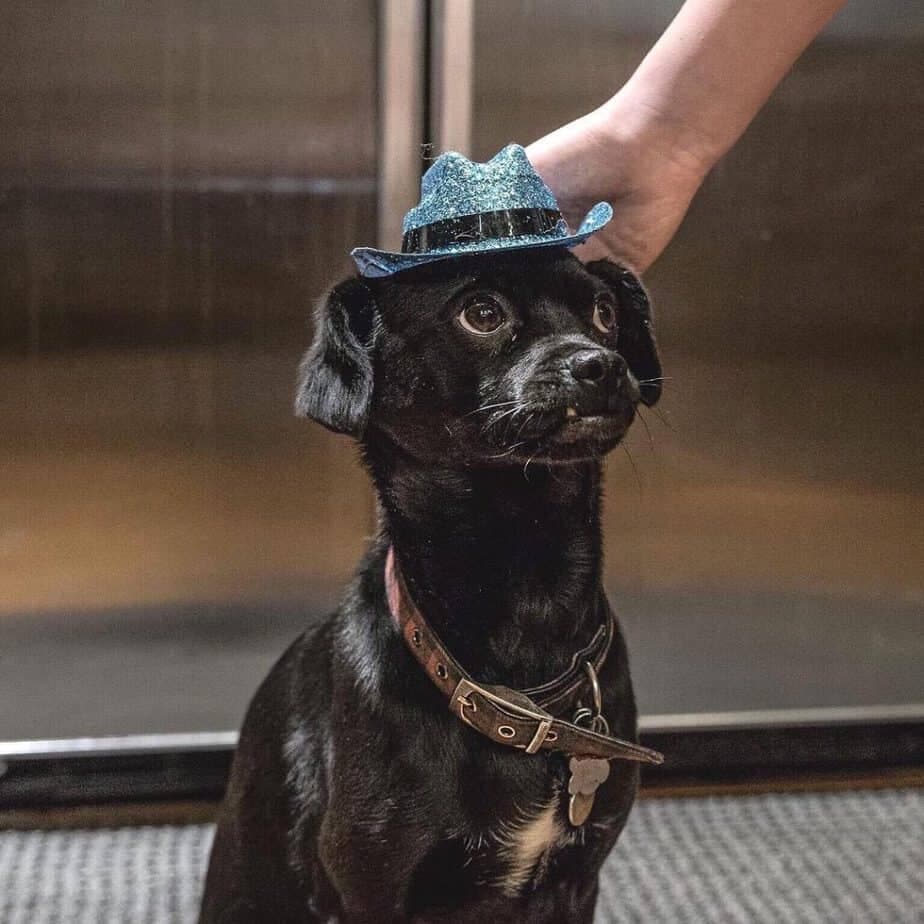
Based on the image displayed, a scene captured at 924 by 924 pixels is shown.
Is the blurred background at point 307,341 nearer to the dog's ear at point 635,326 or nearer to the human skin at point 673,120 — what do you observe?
the human skin at point 673,120

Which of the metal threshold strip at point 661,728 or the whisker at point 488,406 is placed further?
the metal threshold strip at point 661,728

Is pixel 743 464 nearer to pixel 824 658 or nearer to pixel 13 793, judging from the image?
pixel 824 658

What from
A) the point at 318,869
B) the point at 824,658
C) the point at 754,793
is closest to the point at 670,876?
the point at 754,793

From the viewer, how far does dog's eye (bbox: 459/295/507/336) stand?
2.41ft

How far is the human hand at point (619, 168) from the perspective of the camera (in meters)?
0.98

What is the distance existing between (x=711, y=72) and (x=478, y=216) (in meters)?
0.34

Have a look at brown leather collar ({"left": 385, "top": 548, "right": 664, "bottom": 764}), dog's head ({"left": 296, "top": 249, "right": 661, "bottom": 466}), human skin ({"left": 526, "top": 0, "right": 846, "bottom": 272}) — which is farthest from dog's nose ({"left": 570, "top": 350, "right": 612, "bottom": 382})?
human skin ({"left": 526, "top": 0, "right": 846, "bottom": 272})

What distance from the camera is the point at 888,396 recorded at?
4.72 ft

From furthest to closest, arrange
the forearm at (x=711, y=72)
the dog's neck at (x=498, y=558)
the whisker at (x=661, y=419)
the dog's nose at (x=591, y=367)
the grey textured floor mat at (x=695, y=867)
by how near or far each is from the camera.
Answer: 1. the whisker at (x=661, y=419)
2. the grey textured floor mat at (x=695, y=867)
3. the forearm at (x=711, y=72)
4. the dog's neck at (x=498, y=558)
5. the dog's nose at (x=591, y=367)

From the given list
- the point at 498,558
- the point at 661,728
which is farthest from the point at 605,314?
the point at 661,728

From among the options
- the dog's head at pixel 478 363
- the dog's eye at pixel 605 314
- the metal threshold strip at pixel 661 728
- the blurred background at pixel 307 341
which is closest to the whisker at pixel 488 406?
the dog's head at pixel 478 363

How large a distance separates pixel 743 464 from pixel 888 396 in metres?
0.21

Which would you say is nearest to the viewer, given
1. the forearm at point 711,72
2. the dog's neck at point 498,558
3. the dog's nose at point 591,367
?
the dog's nose at point 591,367

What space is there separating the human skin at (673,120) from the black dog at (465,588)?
0.18 m
